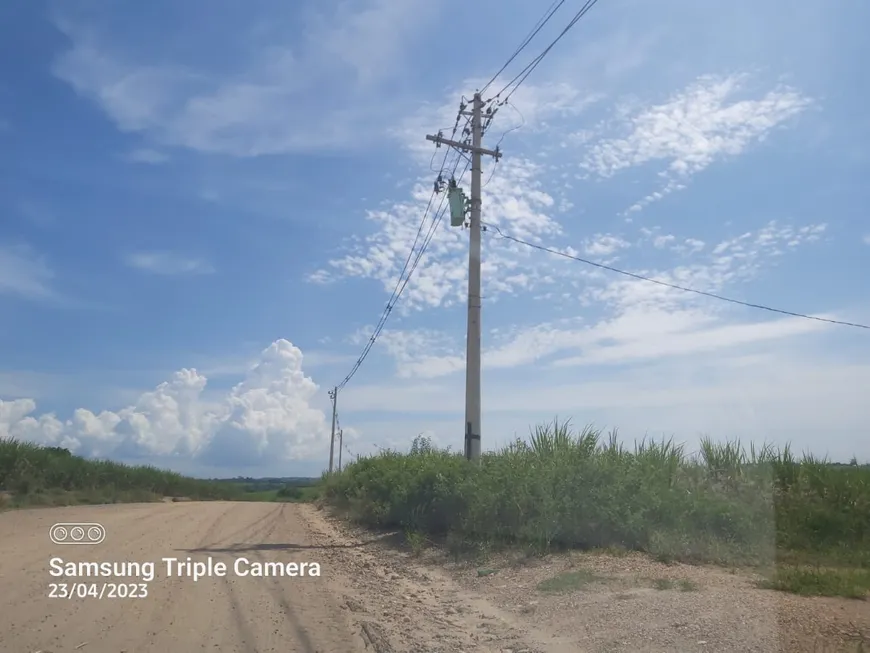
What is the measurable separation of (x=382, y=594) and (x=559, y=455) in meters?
5.40

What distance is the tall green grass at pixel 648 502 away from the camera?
1153 centimetres

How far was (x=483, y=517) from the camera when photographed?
1293cm

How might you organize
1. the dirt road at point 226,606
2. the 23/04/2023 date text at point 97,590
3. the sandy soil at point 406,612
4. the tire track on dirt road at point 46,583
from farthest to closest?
the 23/04/2023 date text at point 97,590, the tire track on dirt road at point 46,583, the dirt road at point 226,606, the sandy soil at point 406,612

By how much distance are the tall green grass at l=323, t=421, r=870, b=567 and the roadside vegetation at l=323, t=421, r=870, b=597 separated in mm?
21

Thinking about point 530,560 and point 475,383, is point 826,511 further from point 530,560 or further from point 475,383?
point 475,383

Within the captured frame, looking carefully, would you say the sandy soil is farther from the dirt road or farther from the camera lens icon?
the camera lens icon

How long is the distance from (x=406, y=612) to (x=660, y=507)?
4772 mm

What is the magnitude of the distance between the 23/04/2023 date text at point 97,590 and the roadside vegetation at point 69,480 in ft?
58.3

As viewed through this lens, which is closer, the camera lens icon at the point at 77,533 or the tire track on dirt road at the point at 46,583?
the tire track on dirt road at the point at 46,583

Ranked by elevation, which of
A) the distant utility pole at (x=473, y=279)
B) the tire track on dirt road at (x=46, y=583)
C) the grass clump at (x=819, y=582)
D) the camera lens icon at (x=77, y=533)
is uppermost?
the distant utility pole at (x=473, y=279)

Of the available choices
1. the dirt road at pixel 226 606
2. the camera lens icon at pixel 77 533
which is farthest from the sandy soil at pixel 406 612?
the camera lens icon at pixel 77 533

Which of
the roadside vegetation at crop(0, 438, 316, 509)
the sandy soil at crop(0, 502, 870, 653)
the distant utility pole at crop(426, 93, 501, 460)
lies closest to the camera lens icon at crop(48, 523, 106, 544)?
the sandy soil at crop(0, 502, 870, 653)

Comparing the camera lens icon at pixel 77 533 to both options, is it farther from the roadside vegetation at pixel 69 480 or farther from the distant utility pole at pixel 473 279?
the roadside vegetation at pixel 69 480

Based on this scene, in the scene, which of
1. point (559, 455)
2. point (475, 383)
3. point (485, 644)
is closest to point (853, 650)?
point (485, 644)
